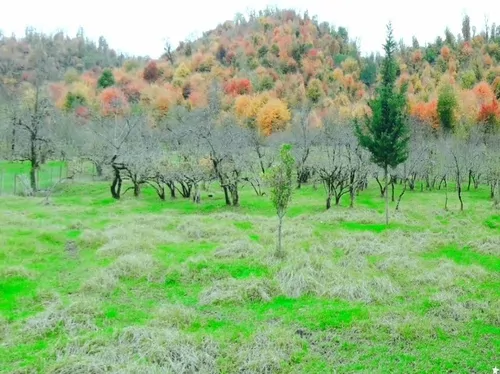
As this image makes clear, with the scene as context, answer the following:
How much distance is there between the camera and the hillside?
76562mm

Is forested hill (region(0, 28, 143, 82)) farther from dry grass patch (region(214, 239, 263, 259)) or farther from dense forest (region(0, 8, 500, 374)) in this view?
dry grass patch (region(214, 239, 263, 259))

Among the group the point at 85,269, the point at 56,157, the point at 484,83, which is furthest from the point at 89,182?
the point at 484,83

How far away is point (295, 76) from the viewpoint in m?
105

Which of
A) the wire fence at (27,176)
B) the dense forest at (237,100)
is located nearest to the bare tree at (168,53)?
the dense forest at (237,100)

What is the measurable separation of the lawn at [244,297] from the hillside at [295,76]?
51278mm

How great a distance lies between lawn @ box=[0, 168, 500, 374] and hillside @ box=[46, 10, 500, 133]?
51.3m

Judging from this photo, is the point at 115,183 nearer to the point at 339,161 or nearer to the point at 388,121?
the point at 339,161

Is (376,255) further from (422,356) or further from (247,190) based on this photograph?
(247,190)

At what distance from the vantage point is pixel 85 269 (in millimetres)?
17312

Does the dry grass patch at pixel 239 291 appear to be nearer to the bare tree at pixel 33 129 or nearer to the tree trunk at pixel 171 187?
the tree trunk at pixel 171 187

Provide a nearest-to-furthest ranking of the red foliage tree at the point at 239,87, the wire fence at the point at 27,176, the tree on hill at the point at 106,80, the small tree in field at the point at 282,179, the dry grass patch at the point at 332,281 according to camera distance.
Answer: the dry grass patch at the point at 332,281 → the small tree in field at the point at 282,179 → the wire fence at the point at 27,176 → the red foliage tree at the point at 239,87 → the tree on hill at the point at 106,80

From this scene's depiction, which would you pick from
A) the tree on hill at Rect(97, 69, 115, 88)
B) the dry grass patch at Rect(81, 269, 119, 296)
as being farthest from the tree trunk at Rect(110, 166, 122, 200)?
the tree on hill at Rect(97, 69, 115, 88)

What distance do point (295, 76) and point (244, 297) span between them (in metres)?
96.2

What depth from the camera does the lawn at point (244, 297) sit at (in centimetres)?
1023
